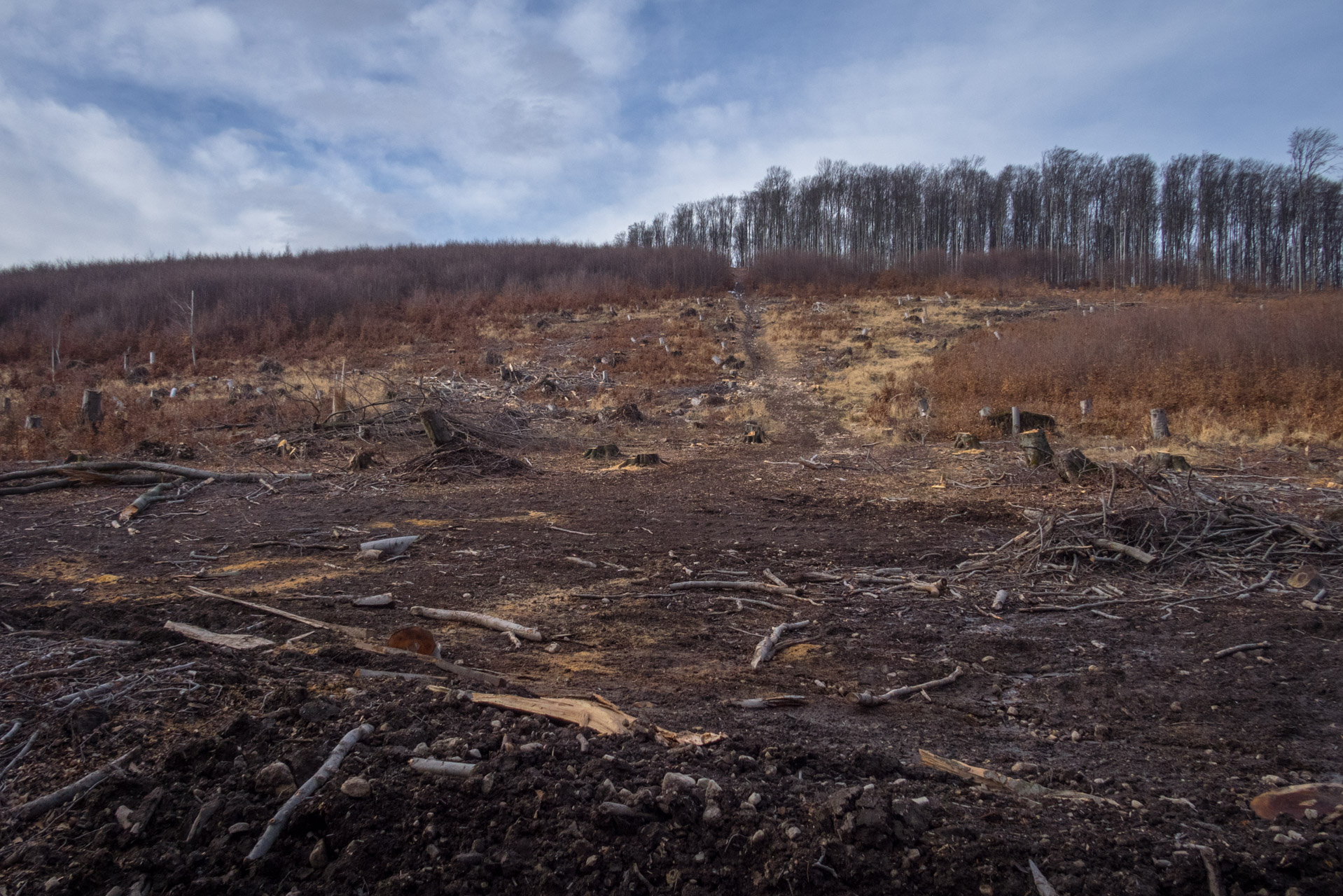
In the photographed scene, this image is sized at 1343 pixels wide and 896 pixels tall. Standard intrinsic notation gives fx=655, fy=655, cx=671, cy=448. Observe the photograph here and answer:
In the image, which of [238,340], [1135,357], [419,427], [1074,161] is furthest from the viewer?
[1074,161]

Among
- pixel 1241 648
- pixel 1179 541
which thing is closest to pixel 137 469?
pixel 1241 648

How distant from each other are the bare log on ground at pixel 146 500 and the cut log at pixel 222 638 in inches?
162

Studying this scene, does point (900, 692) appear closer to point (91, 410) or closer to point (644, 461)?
point (644, 461)

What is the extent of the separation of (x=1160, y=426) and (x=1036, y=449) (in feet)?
13.3

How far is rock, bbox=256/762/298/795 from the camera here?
Result: 71.4 inches

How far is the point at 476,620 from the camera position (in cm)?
372

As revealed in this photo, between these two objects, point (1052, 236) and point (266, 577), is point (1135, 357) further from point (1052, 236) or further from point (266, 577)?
point (1052, 236)

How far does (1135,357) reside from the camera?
15039 millimetres

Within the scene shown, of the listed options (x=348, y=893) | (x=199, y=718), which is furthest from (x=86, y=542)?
(x=348, y=893)

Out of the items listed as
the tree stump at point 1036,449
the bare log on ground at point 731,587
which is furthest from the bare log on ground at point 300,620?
the tree stump at point 1036,449

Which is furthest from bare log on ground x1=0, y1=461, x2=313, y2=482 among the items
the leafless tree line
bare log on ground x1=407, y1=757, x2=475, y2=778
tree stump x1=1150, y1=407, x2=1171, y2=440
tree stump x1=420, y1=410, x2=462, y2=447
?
the leafless tree line

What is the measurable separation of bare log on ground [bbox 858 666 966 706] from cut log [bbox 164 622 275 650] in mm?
2731

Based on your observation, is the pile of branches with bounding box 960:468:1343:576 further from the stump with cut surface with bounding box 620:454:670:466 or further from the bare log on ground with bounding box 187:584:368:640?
the stump with cut surface with bounding box 620:454:670:466

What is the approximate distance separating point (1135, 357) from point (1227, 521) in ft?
39.7
